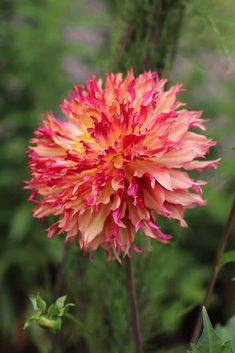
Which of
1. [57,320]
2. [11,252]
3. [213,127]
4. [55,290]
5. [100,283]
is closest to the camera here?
[57,320]

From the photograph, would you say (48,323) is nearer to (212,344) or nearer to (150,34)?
(212,344)

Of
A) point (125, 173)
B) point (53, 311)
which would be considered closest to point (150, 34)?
point (125, 173)

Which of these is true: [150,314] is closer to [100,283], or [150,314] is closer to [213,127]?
[100,283]

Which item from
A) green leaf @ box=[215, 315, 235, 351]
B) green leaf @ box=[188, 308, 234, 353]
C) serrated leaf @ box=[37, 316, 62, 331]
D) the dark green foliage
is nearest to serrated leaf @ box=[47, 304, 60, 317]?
serrated leaf @ box=[37, 316, 62, 331]

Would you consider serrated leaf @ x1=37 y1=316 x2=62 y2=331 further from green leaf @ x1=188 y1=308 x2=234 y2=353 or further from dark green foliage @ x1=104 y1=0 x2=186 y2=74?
dark green foliage @ x1=104 y1=0 x2=186 y2=74

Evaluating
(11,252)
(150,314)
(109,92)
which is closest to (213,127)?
(11,252)

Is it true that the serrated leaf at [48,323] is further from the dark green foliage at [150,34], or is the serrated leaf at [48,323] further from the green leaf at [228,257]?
the dark green foliage at [150,34]

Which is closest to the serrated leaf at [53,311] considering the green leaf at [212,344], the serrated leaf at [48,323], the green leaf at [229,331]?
the serrated leaf at [48,323]

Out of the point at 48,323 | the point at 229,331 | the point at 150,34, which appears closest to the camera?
the point at 48,323
